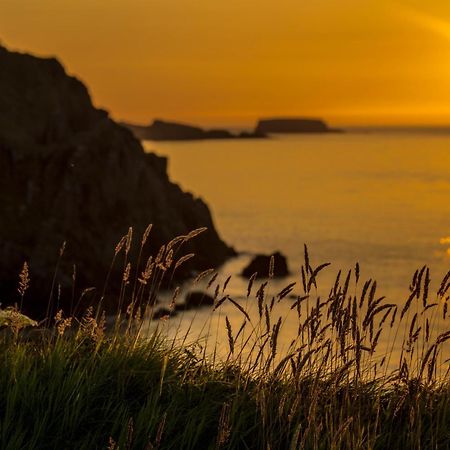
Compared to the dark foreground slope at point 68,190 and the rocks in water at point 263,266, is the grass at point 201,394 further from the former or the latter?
the rocks in water at point 263,266

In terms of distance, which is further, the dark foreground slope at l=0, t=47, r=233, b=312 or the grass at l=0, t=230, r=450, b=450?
the dark foreground slope at l=0, t=47, r=233, b=312

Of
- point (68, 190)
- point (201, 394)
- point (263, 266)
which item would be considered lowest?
point (263, 266)

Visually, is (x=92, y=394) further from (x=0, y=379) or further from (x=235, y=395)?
(x=235, y=395)

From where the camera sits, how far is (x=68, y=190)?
2717 inches

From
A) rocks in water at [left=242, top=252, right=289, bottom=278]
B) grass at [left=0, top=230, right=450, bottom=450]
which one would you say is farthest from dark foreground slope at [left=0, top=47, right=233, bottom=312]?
grass at [left=0, top=230, right=450, bottom=450]

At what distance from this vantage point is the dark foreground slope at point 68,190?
60438 millimetres

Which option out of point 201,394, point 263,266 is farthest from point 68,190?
point 201,394

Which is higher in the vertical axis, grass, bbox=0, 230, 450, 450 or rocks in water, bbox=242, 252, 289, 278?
grass, bbox=0, 230, 450, 450

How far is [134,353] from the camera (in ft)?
30.6

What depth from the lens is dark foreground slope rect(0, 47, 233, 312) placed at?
60.4 meters

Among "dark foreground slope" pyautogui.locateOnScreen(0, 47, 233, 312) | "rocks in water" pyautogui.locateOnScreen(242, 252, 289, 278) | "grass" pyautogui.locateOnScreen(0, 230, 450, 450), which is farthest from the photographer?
"rocks in water" pyautogui.locateOnScreen(242, 252, 289, 278)

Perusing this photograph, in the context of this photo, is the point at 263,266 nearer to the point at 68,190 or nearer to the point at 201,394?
the point at 68,190

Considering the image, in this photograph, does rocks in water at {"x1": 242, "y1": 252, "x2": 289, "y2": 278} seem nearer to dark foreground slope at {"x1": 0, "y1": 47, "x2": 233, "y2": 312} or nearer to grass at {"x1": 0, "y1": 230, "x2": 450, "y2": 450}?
dark foreground slope at {"x1": 0, "y1": 47, "x2": 233, "y2": 312}

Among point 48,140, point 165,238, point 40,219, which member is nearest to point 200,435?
point 40,219
